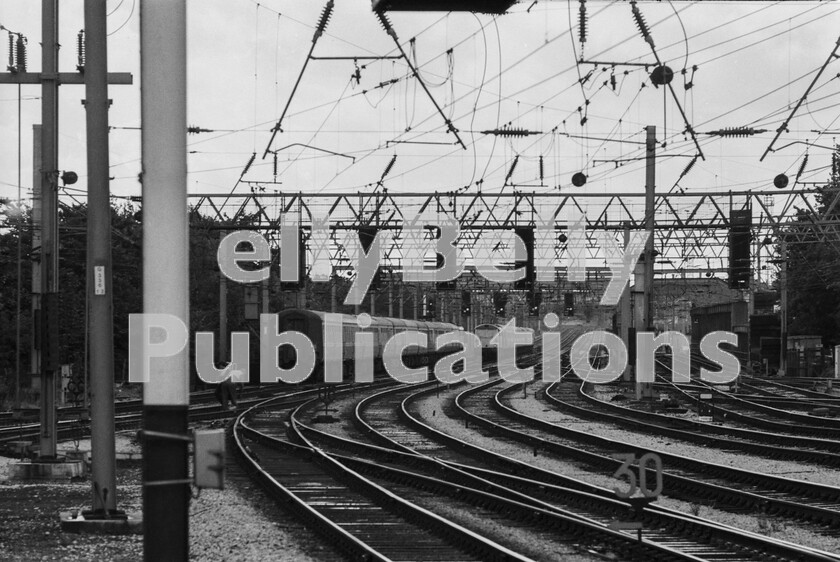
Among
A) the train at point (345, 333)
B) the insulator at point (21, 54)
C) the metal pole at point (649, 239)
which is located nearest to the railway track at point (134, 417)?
the train at point (345, 333)

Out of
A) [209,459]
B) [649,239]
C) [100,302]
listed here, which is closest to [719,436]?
[649,239]

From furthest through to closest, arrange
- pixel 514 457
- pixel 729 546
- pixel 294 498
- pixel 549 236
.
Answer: pixel 549 236 < pixel 514 457 < pixel 294 498 < pixel 729 546

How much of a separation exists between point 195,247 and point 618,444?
36.8 m

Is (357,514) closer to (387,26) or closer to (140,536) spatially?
(140,536)

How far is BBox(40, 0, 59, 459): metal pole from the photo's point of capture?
18250mm

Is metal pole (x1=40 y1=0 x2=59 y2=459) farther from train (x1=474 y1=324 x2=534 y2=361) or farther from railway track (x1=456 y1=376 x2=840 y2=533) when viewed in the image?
train (x1=474 y1=324 x2=534 y2=361)

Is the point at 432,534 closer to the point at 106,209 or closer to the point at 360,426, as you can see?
the point at 106,209

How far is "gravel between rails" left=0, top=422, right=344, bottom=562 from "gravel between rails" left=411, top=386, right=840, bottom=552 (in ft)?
15.4

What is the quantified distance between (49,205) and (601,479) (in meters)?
9.09

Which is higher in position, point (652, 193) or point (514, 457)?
point (652, 193)

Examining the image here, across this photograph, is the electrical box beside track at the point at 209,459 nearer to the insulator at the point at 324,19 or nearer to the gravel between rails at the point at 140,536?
the gravel between rails at the point at 140,536

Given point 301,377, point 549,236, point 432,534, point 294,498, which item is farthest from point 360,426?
point 301,377

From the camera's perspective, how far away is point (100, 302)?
13609mm

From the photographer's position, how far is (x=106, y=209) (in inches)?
531
